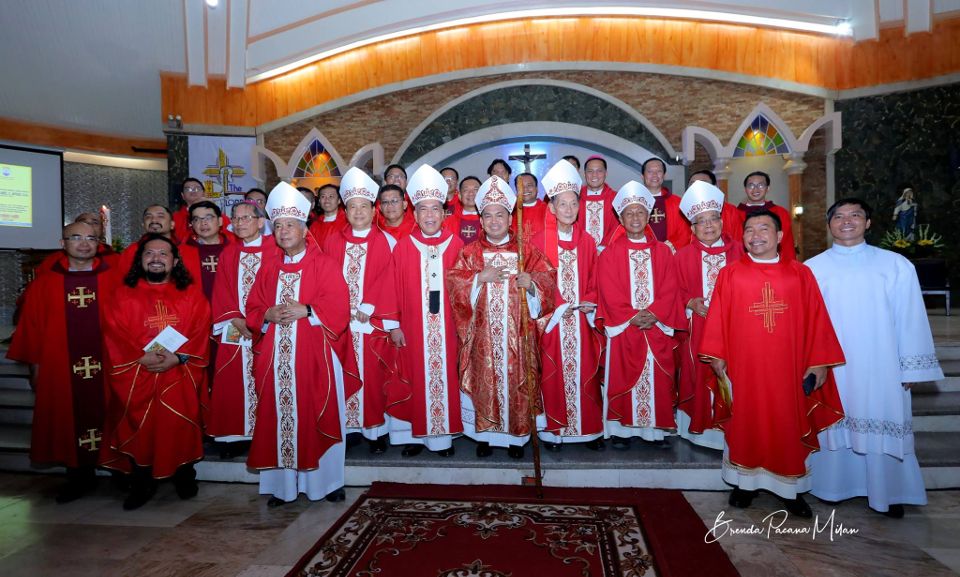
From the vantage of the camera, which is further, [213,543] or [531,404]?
[531,404]

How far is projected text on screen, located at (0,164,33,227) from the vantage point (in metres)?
11.2

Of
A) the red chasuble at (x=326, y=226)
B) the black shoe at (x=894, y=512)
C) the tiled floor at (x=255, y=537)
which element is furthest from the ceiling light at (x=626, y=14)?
the black shoe at (x=894, y=512)

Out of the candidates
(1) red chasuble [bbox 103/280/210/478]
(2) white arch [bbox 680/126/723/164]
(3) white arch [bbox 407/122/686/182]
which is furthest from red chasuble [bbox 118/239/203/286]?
(2) white arch [bbox 680/126/723/164]

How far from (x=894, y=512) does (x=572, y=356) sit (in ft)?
7.68

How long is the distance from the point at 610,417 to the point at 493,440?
98cm

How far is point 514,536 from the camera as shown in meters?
3.24

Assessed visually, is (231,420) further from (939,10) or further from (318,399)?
(939,10)

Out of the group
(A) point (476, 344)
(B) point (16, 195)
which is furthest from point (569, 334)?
(B) point (16, 195)

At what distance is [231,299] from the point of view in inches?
172

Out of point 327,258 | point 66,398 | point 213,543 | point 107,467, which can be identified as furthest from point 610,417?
point 66,398

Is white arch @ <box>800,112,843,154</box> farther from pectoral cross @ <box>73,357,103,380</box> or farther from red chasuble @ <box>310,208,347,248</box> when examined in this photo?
pectoral cross @ <box>73,357,103,380</box>

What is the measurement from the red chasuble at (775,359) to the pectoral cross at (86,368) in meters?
4.72

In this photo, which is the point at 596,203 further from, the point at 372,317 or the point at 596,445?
the point at 372,317

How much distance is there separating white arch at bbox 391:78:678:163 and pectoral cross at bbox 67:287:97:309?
7128mm
